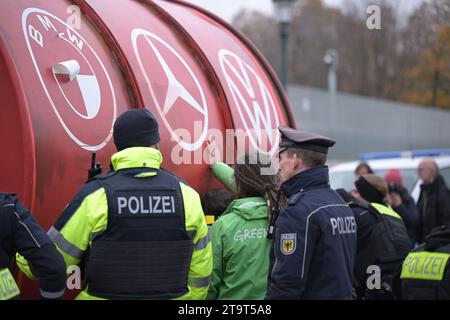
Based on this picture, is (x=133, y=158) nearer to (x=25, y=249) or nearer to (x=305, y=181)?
(x=25, y=249)

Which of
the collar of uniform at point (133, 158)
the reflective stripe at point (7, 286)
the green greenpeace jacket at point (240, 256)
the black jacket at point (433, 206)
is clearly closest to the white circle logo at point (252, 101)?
the green greenpeace jacket at point (240, 256)

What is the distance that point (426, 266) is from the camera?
302 cm

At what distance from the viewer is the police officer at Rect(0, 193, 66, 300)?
2.72 meters

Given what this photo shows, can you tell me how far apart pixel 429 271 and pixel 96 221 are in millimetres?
1450

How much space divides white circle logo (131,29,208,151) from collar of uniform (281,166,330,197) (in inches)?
32.2

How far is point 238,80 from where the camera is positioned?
507cm

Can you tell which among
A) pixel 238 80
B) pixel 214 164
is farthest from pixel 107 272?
pixel 238 80

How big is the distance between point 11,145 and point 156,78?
124cm

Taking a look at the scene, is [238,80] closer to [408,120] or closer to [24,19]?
[24,19]

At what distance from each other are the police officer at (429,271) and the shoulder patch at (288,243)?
0.51 m

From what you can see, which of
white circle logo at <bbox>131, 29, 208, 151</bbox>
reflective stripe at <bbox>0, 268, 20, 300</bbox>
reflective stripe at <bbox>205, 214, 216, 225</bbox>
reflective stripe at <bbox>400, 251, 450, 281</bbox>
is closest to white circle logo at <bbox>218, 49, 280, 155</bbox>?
white circle logo at <bbox>131, 29, 208, 151</bbox>

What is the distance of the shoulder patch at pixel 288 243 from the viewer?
10.4 ft

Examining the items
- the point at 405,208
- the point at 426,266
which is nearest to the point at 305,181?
the point at 426,266

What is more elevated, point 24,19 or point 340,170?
point 24,19
